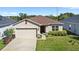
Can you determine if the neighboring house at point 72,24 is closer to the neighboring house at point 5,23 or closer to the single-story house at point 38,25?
the single-story house at point 38,25

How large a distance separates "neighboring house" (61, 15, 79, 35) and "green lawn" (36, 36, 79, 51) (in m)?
0.20

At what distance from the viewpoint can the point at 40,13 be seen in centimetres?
1478

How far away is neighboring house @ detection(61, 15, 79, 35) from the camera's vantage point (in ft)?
48.4

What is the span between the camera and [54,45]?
14.8 metres

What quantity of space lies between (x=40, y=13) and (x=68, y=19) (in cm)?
69

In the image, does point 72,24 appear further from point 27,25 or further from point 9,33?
point 9,33

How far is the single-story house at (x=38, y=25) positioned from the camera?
14.8m

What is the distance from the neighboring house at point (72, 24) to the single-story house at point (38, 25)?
0.13 metres

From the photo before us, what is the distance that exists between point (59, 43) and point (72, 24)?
554mm

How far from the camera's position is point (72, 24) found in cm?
1480

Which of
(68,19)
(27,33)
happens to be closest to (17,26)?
(27,33)

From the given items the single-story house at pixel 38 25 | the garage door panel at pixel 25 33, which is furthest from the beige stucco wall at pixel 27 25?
the garage door panel at pixel 25 33
